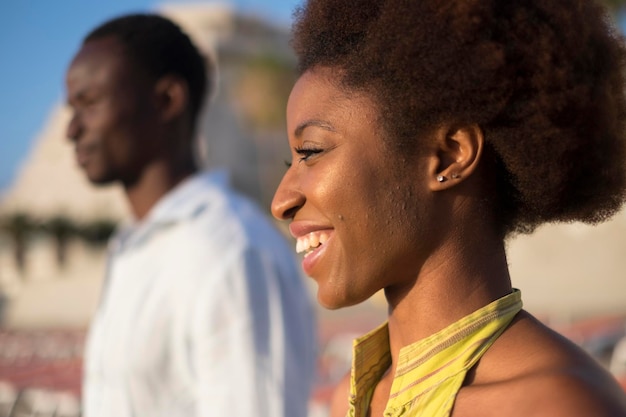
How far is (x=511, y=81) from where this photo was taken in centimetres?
167

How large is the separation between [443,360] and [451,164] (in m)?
0.39

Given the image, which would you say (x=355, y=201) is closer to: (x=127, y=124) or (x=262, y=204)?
(x=127, y=124)

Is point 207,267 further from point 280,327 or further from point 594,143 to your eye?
point 594,143

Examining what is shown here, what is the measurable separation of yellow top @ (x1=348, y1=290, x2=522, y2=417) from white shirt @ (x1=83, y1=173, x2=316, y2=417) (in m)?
1.30

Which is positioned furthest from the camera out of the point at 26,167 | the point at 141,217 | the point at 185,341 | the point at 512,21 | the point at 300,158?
the point at 26,167

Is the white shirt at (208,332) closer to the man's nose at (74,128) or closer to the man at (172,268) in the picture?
the man at (172,268)

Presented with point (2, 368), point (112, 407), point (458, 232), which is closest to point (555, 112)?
point (458, 232)

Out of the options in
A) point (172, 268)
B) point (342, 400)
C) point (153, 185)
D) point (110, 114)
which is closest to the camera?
point (342, 400)

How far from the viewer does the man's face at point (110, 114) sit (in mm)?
3480

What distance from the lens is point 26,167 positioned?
2126 inches

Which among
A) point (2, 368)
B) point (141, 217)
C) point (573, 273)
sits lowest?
point (141, 217)

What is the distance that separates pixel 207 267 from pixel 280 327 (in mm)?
345

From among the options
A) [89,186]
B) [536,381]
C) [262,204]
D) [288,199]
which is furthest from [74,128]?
[262,204]

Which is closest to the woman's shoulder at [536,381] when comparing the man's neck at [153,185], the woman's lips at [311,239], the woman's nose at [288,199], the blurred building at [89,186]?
the woman's lips at [311,239]
